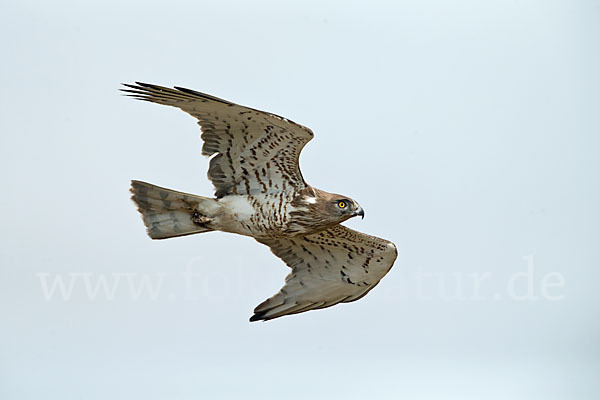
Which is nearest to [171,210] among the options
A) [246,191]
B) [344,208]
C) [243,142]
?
[246,191]

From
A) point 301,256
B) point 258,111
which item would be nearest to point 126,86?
point 258,111

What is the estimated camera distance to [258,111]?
10.1 m

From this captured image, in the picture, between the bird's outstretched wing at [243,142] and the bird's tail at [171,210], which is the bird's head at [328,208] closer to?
the bird's outstretched wing at [243,142]

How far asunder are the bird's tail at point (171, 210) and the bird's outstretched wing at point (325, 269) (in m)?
1.33

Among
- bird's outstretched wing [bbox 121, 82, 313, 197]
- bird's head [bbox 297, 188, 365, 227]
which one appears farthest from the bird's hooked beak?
bird's outstretched wing [bbox 121, 82, 313, 197]

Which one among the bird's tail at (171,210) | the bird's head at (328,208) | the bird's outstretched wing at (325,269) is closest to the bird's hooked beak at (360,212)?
the bird's head at (328,208)

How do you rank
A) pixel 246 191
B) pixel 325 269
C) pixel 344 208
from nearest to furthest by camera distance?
pixel 344 208, pixel 246 191, pixel 325 269

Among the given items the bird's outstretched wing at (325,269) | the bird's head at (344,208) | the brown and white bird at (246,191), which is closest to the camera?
the brown and white bird at (246,191)

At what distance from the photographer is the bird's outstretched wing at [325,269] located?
1187 centimetres

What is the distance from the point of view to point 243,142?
10.7m

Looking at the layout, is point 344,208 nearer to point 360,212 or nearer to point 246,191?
point 360,212

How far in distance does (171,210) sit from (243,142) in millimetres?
1099

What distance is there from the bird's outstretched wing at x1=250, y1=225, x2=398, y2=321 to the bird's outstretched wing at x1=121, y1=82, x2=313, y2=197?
1.24 metres

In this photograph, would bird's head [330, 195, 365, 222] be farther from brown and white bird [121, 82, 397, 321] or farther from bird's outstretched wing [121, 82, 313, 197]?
bird's outstretched wing [121, 82, 313, 197]
